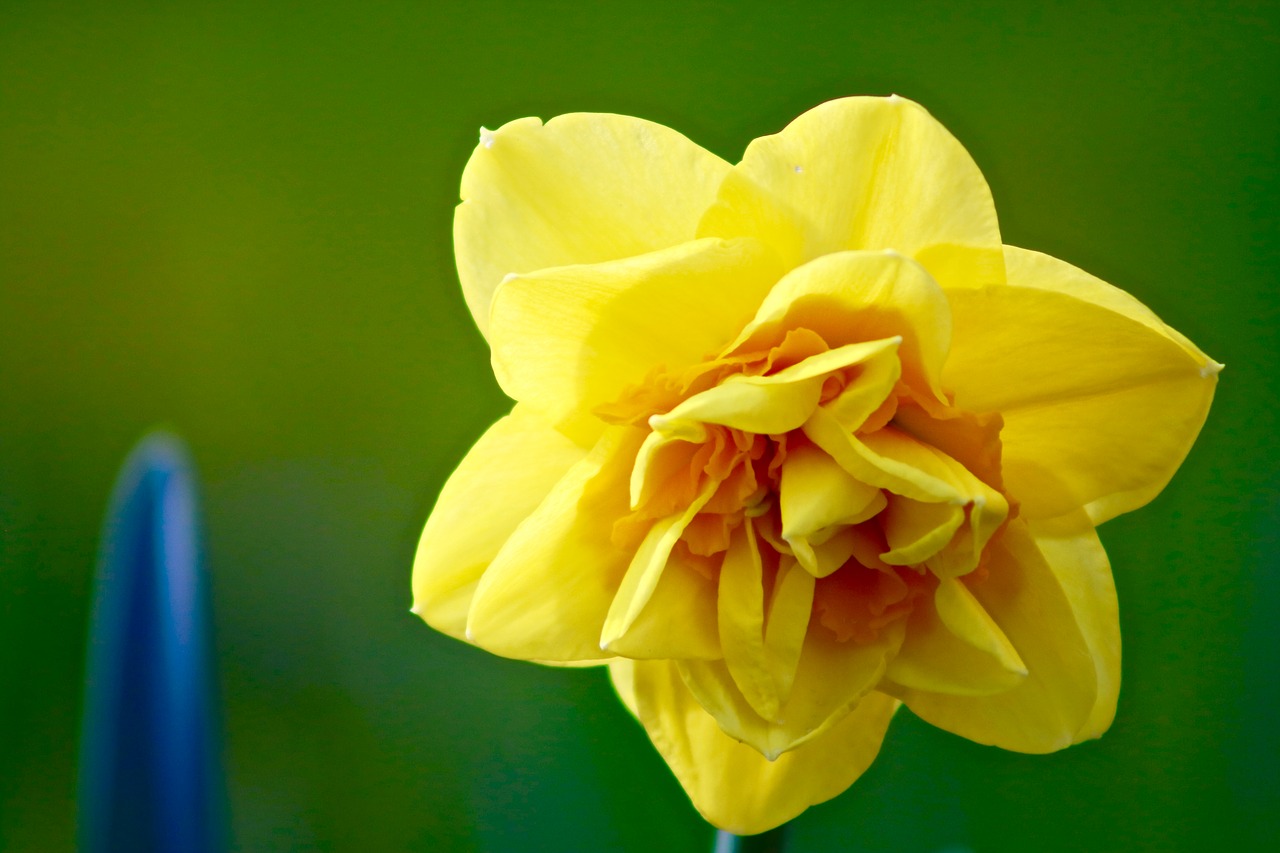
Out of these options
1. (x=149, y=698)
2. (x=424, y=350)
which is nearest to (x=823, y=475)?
(x=149, y=698)

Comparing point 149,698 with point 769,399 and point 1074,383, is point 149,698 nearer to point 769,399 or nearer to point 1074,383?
point 769,399

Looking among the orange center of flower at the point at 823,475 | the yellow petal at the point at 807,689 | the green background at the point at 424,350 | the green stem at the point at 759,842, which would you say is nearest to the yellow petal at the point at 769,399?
Result: the orange center of flower at the point at 823,475

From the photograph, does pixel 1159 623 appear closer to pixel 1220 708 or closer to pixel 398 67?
pixel 1220 708

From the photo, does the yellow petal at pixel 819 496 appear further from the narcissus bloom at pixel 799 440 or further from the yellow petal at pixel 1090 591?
the yellow petal at pixel 1090 591

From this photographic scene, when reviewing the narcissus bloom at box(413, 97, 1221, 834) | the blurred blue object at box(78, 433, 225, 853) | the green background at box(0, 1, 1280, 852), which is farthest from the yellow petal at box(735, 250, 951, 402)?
the green background at box(0, 1, 1280, 852)

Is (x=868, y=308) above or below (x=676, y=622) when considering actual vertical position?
above

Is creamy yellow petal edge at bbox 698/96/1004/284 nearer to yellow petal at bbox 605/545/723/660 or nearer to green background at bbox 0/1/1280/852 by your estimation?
yellow petal at bbox 605/545/723/660
